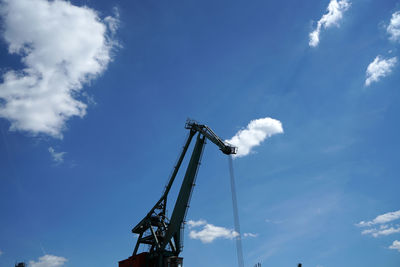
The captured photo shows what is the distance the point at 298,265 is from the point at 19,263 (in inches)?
2231

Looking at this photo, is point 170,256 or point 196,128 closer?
point 170,256

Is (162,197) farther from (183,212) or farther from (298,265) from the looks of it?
(298,265)

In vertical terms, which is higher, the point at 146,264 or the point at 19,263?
the point at 19,263

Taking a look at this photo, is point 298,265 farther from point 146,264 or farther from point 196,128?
point 196,128

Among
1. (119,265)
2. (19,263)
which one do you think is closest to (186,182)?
(119,265)

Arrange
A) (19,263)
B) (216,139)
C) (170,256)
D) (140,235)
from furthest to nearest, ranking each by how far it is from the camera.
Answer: (19,263)
(140,235)
(216,139)
(170,256)

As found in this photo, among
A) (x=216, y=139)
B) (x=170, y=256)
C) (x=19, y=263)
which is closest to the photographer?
(x=170, y=256)

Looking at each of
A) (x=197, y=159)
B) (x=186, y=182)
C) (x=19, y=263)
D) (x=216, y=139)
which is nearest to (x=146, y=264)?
(x=186, y=182)

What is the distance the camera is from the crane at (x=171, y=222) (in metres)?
32.2

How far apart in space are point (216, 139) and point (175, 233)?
10567 millimetres

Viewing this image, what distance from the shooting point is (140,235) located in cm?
3700

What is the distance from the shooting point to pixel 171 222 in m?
33.3

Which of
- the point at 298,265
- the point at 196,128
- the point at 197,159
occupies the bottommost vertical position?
the point at 298,265

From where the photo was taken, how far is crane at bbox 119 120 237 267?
3216 centimetres
